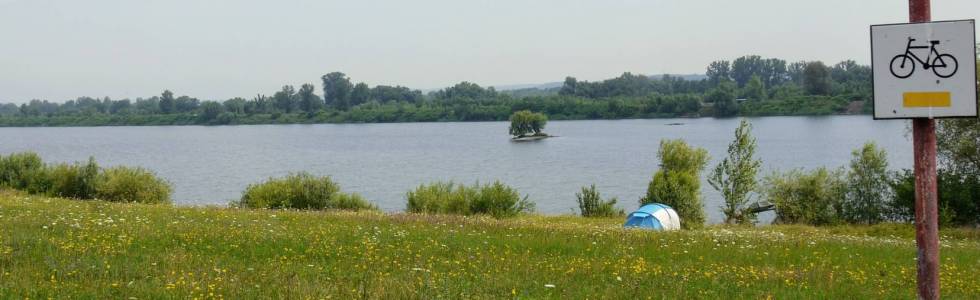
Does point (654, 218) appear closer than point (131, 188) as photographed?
Yes

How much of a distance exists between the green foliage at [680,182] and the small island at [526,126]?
383ft

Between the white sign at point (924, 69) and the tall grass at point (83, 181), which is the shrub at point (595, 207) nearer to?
the tall grass at point (83, 181)

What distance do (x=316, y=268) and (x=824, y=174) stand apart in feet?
148

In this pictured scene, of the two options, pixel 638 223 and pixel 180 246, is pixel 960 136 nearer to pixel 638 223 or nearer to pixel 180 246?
pixel 638 223

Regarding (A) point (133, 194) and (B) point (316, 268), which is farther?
(A) point (133, 194)

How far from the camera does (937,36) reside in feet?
20.2

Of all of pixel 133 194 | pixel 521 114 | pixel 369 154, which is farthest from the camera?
pixel 521 114

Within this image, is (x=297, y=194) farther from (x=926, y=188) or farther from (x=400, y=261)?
(x=926, y=188)

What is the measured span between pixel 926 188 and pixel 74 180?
44282 mm

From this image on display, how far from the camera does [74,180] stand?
4272 centimetres

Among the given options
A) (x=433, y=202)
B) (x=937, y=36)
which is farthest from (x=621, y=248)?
(x=433, y=202)

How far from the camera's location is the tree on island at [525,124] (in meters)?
172

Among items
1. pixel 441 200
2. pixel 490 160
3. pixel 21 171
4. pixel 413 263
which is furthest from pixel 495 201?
pixel 490 160

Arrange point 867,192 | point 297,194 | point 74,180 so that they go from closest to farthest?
point 297,194 → point 74,180 → point 867,192
